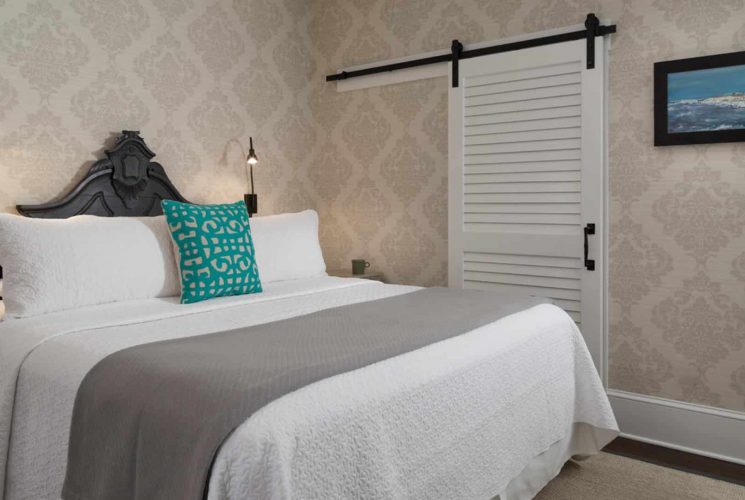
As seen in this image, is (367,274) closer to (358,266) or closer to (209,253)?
(358,266)

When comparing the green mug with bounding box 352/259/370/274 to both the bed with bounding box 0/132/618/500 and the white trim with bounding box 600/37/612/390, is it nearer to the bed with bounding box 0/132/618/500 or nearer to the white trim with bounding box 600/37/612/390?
the bed with bounding box 0/132/618/500

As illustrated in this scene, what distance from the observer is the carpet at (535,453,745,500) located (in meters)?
2.38

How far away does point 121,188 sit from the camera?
3008 mm

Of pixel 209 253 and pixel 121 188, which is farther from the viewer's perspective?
pixel 121 188

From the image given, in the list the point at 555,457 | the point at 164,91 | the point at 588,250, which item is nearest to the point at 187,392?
the point at 555,457

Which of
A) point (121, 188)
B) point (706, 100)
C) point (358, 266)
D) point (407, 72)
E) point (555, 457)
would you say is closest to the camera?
point (555, 457)

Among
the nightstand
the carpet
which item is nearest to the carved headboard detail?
the nightstand

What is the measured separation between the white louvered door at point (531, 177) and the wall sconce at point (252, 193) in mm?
1207

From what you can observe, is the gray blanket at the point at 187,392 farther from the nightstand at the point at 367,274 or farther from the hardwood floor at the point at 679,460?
the nightstand at the point at 367,274

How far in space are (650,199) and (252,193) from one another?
2295 millimetres

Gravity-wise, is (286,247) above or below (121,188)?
below

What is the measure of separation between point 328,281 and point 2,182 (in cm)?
154

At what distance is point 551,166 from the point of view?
3168mm

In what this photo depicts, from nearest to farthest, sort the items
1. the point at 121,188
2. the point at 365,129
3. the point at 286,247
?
the point at 121,188 → the point at 286,247 → the point at 365,129
